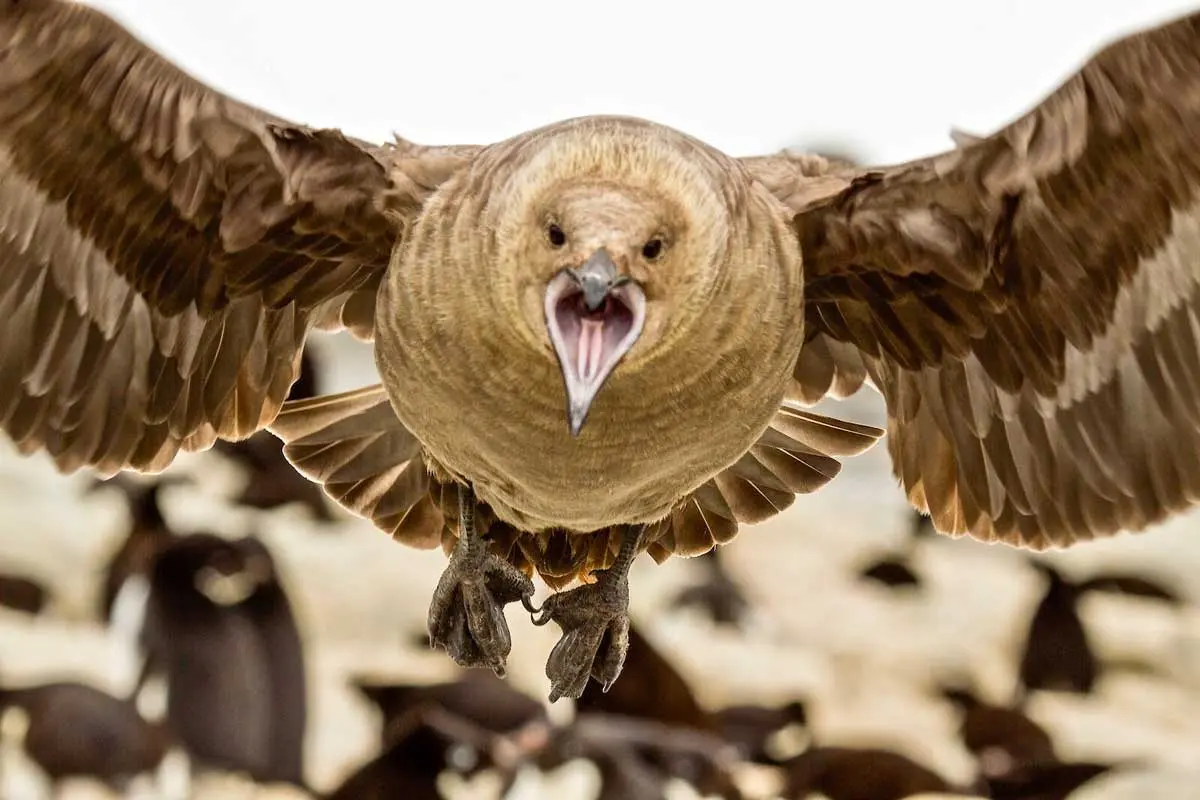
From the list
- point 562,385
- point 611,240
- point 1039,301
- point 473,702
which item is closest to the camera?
point 611,240

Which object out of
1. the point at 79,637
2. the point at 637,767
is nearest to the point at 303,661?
the point at 79,637

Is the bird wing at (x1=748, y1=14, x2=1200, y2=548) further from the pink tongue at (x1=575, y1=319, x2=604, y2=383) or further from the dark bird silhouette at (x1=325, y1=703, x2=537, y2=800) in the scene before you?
the dark bird silhouette at (x1=325, y1=703, x2=537, y2=800)

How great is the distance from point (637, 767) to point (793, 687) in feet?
1.90

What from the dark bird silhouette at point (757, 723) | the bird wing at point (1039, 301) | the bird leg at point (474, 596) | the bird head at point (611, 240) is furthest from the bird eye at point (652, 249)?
the dark bird silhouette at point (757, 723)

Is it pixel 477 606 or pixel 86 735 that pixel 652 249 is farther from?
pixel 86 735

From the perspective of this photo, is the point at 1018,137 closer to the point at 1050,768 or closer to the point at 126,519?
the point at 1050,768

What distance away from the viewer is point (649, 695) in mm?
4637

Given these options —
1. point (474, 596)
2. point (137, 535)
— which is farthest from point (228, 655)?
point (474, 596)

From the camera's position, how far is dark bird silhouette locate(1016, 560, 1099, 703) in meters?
4.76

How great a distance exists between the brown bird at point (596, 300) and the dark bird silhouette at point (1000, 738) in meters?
1.95

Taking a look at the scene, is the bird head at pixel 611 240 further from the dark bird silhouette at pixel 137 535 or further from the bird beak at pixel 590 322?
the dark bird silhouette at pixel 137 535

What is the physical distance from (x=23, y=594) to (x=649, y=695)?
6.01 feet

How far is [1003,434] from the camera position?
2.79 meters

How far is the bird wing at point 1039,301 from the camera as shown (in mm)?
2197
